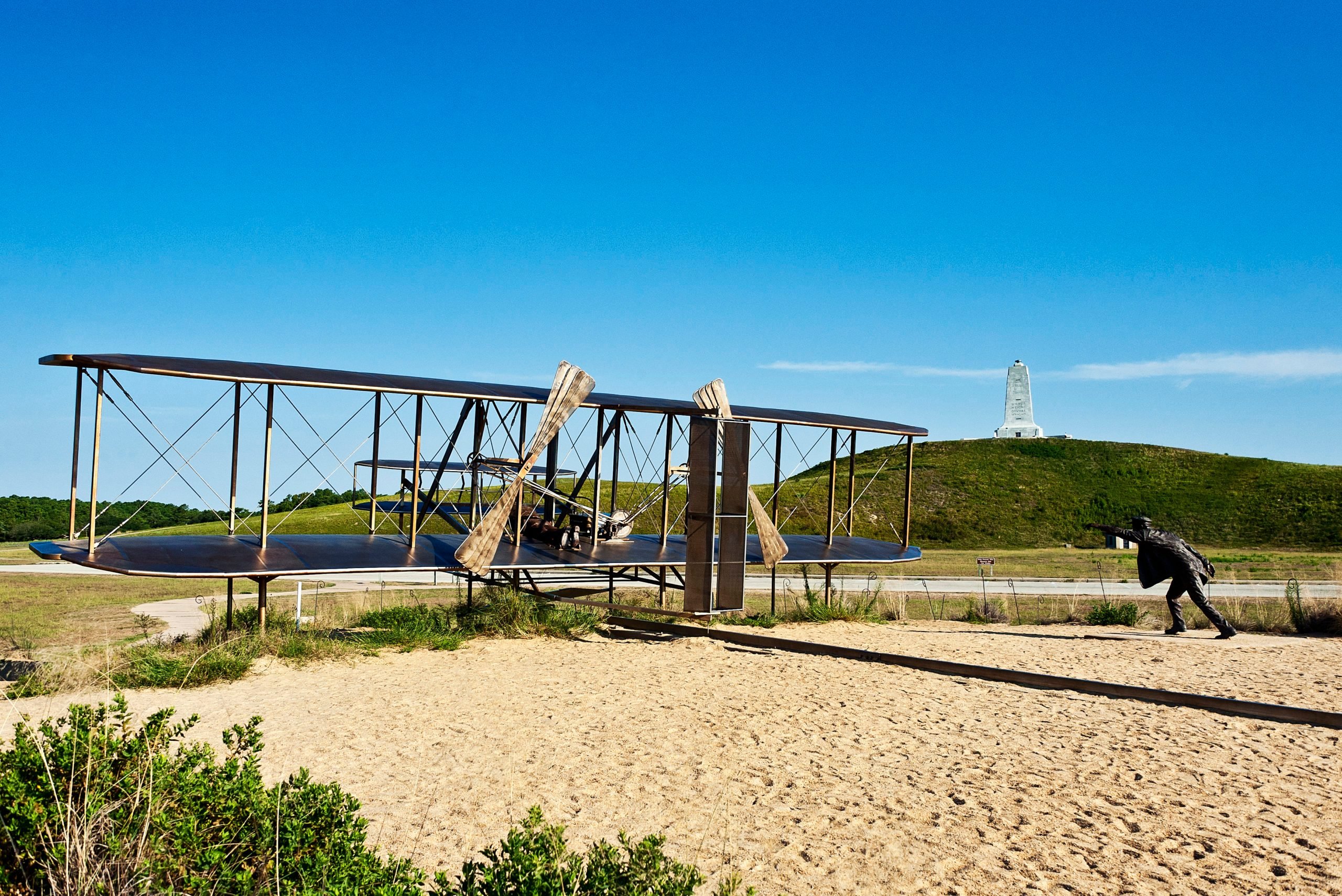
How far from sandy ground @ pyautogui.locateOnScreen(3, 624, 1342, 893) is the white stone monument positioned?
100341 mm

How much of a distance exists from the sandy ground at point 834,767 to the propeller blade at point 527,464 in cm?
206

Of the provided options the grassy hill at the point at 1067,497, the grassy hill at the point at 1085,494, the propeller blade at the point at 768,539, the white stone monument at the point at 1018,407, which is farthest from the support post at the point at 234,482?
the white stone monument at the point at 1018,407

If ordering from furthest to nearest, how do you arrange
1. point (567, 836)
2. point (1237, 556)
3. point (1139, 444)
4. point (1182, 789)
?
point (1139, 444), point (1237, 556), point (1182, 789), point (567, 836)

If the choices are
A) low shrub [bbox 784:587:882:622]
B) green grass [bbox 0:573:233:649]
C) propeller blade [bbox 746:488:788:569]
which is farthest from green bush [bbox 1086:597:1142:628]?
green grass [bbox 0:573:233:649]

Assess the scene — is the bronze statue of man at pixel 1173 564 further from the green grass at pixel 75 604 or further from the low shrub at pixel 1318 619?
the green grass at pixel 75 604

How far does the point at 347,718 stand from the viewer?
Answer: 9.94 metres

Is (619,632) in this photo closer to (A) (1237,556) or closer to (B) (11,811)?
(B) (11,811)

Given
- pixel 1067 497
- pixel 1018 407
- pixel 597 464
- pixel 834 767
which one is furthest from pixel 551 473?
pixel 1018 407

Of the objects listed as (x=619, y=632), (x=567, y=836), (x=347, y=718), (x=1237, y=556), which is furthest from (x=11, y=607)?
(x=1237, y=556)

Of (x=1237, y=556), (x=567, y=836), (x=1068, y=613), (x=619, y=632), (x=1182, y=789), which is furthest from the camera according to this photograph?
(x=1237, y=556)

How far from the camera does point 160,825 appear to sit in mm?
4707

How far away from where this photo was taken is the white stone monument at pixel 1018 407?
355 feet

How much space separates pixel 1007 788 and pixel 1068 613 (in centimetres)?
1536

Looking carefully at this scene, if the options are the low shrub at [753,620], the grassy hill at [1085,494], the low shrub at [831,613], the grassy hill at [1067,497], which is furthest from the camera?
the grassy hill at [1085,494]
